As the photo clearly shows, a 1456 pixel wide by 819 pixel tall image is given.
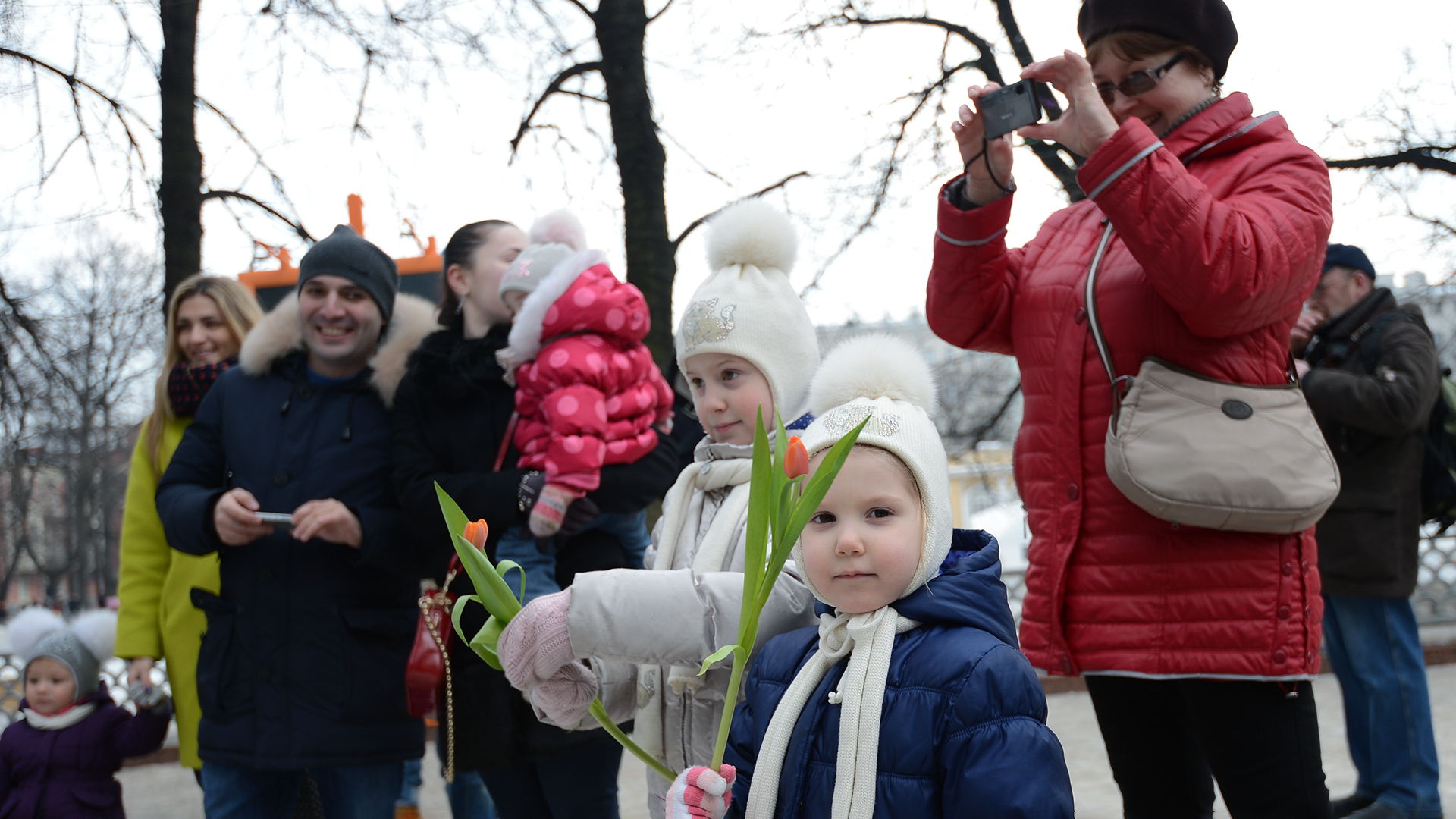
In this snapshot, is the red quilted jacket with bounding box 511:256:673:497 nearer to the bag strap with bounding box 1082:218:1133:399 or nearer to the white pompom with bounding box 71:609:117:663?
the bag strap with bounding box 1082:218:1133:399

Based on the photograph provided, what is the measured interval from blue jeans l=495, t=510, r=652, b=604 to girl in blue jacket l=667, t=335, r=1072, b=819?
951mm

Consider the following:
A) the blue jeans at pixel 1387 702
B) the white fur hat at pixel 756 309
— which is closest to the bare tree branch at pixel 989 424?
the blue jeans at pixel 1387 702

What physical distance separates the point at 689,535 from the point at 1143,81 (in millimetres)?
1142

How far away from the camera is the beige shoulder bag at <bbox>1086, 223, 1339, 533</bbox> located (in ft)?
5.38

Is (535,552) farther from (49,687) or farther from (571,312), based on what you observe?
(49,687)

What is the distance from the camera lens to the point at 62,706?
366cm

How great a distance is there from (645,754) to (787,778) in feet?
0.64

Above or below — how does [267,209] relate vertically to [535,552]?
above

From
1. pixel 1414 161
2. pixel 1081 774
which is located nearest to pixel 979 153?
pixel 1081 774

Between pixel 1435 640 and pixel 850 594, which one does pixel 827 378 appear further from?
pixel 1435 640

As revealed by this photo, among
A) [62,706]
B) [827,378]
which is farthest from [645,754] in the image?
[62,706]

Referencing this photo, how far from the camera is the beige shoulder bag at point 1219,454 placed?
1.64 m

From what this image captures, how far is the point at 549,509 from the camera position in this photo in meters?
2.47

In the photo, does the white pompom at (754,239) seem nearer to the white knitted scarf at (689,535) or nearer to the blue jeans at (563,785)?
the white knitted scarf at (689,535)
